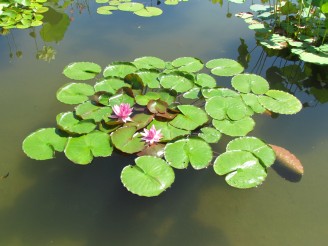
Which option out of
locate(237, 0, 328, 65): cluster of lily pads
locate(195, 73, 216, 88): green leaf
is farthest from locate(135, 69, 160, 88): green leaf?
locate(237, 0, 328, 65): cluster of lily pads

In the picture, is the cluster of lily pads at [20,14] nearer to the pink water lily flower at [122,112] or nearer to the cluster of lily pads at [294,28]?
the pink water lily flower at [122,112]

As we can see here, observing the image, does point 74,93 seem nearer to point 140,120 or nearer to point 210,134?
point 140,120

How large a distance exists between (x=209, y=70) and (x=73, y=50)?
173cm

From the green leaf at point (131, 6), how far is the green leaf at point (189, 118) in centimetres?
277

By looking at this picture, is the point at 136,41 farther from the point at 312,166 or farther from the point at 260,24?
the point at 312,166

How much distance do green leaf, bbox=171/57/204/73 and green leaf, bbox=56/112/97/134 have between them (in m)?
1.28

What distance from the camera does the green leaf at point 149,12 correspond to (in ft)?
16.4

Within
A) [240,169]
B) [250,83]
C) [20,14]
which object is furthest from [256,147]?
[20,14]

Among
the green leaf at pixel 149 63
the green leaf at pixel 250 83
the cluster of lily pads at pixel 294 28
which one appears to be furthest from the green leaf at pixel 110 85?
the cluster of lily pads at pixel 294 28

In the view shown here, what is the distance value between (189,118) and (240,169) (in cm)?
68

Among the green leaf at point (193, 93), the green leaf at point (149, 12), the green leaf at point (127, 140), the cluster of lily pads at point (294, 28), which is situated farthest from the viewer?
the green leaf at point (149, 12)

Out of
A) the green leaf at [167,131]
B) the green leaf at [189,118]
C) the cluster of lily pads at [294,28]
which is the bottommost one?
the green leaf at [167,131]

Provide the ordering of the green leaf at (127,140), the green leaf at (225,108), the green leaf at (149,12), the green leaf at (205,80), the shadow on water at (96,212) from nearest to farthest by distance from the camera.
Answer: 1. the shadow on water at (96,212)
2. the green leaf at (127,140)
3. the green leaf at (225,108)
4. the green leaf at (205,80)
5. the green leaf at (149,12)

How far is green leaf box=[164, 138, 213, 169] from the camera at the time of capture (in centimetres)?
255
